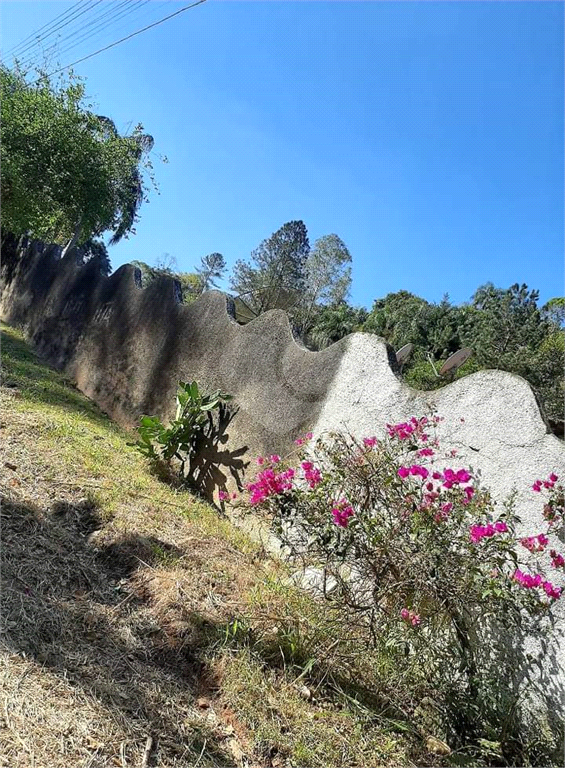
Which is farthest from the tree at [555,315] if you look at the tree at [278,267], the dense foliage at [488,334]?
the tree at [278,267]

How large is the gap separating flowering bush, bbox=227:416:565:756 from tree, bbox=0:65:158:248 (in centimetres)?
1003

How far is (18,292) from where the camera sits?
10.6 m

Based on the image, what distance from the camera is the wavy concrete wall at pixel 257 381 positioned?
8.93ft

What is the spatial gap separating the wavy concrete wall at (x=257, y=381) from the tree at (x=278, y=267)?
30646 mm

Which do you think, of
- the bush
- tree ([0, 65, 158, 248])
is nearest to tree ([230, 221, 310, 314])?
tree ([0, 65, 158, 248])

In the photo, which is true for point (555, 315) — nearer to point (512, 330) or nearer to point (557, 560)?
point (512, 330)

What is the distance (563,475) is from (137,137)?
14.2 m

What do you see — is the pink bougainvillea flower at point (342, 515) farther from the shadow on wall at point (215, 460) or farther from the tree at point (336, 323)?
the tree at point (336, 323)

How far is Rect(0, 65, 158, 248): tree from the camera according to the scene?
989 cm


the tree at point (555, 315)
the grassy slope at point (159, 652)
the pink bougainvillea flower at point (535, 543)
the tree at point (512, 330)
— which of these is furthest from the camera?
the tree at point (555, 315)

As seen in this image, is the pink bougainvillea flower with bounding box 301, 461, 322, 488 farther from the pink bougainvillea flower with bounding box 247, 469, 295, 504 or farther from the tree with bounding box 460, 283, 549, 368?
the tree with bounding box 460, 283, 549, 368

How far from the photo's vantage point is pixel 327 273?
39750 millimetres

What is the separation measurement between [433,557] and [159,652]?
1322mm

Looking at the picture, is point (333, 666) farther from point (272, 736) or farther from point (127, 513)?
point (127, 513)
